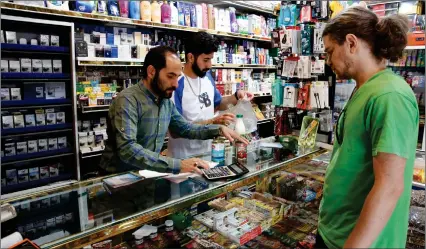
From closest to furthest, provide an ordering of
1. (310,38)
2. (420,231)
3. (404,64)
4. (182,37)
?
1. (420,231)
2. (310,38)
3. (404,64)
4. (182,37)

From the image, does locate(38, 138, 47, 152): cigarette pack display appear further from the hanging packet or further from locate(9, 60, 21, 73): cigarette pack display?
the hanging packet

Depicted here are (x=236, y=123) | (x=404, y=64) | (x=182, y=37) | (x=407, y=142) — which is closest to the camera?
(x=407, y=142)

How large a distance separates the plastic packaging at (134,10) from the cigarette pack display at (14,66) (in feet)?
5.07

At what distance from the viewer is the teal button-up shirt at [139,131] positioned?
6.09ft

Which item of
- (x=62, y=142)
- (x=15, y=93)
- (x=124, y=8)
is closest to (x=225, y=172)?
(x=62, y=142)

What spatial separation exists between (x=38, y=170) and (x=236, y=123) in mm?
2832

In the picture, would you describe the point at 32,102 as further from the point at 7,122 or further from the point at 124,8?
the point at 124,8

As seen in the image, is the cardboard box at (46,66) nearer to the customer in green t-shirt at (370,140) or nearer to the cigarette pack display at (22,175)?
the cigarette pack display at (22,175)

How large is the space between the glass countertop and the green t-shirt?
62 centimetres

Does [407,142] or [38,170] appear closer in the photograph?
[407,142]

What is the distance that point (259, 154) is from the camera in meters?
2.37

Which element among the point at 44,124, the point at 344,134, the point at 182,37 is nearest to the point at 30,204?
the point at 344,134

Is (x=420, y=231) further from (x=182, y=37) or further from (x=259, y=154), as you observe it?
(x=182, y=37)

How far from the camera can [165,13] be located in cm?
468
